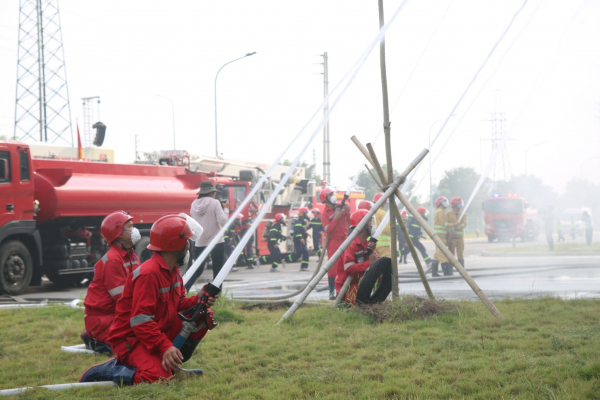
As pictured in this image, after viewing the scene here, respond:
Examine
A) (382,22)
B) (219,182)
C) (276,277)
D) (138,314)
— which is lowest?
(276,277)

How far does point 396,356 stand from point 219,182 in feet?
42.5

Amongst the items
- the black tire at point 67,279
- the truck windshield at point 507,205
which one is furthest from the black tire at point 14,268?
the truck windshield at point 507,205

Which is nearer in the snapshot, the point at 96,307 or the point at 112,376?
the point at 112,376

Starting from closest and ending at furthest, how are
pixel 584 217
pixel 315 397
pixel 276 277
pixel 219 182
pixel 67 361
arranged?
pixel 315 397 < pixel 67 361 < pixel 276 277 < pixel 219 182 < pixel 584 217

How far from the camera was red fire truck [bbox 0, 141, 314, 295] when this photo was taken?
11.5 meters

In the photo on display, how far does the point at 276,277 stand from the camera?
1471cm

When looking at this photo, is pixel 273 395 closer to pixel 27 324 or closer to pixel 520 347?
pixel 520 347

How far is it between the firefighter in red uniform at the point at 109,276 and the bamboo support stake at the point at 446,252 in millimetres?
3088

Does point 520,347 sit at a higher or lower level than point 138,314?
lower

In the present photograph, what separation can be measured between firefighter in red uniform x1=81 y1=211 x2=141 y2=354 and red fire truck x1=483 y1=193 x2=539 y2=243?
32404mm

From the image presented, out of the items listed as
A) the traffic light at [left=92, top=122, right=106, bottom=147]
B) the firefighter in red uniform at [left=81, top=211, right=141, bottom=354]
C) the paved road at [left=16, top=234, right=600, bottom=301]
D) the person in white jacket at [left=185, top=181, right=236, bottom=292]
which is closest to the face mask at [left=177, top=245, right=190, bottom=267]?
the firefighter in red uniform at [left=81, top=211, right=141, bottom=354]

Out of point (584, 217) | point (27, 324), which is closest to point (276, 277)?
point (27, 324)

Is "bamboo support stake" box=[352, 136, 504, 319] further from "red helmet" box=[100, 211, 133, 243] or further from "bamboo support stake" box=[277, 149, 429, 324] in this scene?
"red helmet" box=[100, 211, 133, 243]

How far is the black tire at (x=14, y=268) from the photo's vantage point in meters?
11.3
